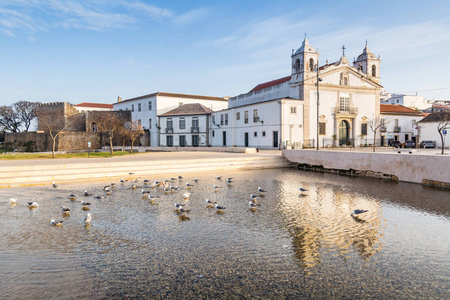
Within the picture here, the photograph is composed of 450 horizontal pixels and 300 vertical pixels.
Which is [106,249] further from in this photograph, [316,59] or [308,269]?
[316,59]

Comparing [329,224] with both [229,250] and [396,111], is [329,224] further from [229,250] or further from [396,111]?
[396,111]

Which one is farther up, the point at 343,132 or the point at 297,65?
the point at 297,65

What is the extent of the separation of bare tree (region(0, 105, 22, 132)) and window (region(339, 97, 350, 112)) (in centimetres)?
6073

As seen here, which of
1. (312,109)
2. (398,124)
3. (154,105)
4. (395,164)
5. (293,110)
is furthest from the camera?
(154,105)

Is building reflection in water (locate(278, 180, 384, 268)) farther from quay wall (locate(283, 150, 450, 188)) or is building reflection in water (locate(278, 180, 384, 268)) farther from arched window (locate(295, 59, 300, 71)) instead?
arched window (locate(295, 59, 300, 71))

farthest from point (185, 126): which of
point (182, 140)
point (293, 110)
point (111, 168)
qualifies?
point (111, 168)

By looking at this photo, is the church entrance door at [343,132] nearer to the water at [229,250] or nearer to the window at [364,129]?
the window at [364,129]

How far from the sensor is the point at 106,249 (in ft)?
22.6

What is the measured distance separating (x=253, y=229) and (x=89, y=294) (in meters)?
4.49

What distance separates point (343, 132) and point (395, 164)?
25.4 meters

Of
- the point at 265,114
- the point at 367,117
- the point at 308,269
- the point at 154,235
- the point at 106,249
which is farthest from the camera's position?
the point at 367,117

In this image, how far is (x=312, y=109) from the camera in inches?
1571

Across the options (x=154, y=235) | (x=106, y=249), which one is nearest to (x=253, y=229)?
(x=154, y=235)

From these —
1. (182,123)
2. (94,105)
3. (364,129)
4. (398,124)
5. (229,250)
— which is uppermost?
(94,105)
